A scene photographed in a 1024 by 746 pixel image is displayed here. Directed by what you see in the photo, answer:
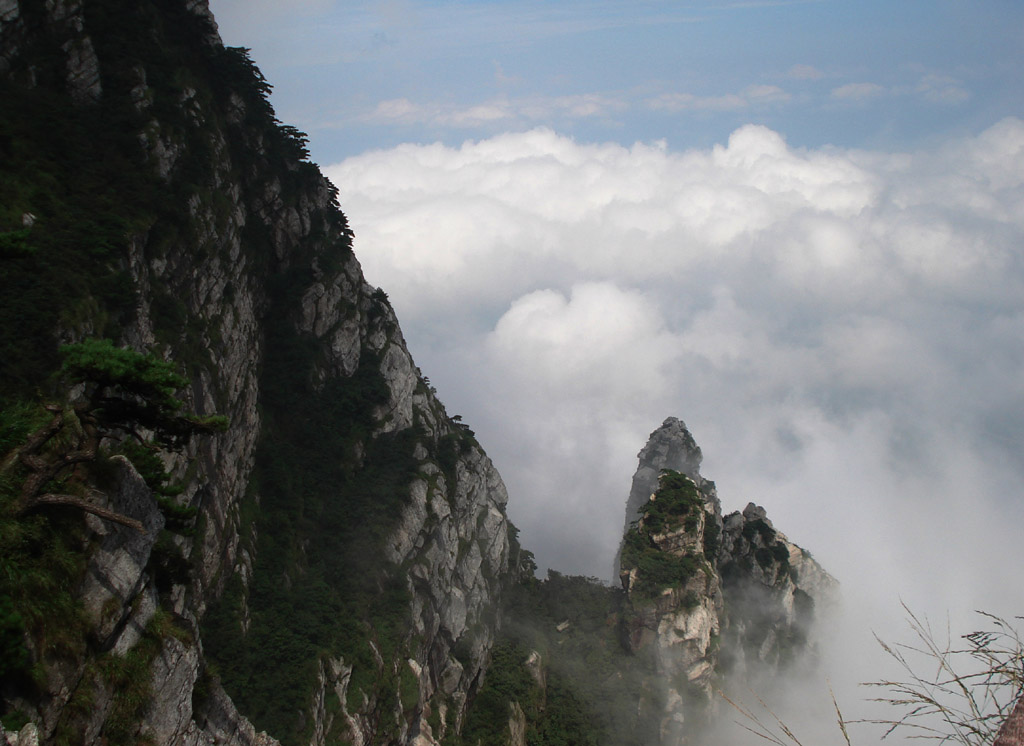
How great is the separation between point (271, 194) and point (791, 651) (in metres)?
105

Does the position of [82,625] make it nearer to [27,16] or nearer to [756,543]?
[27,16]

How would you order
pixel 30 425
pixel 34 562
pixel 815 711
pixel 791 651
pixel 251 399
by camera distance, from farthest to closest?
1. pixel 791 651
2. pixel 815 711
3. pixel 251 399
4. pixel 30 425
5. pixel 34 562

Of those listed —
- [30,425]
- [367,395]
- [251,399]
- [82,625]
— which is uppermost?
[367,395]

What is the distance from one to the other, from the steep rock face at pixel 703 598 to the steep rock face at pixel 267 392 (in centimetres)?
2126

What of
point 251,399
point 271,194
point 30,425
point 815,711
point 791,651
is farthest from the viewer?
point 791,651

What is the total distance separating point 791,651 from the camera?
118 meters

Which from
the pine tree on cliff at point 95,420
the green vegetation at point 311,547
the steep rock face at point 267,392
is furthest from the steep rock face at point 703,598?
the pine tree on cliff at point 95,420

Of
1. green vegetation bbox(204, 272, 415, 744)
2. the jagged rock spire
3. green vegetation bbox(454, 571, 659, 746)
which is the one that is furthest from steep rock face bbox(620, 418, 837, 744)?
the jagged rock spire

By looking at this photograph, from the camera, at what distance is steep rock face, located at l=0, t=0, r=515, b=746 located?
5591cm

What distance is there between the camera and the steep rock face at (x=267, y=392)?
183 ft

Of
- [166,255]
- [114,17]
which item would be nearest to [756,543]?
[166,255]

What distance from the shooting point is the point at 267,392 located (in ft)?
256

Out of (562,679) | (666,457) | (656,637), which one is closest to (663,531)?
(656,637)

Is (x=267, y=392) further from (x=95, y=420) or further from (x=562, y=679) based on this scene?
(x=95, y=420)
